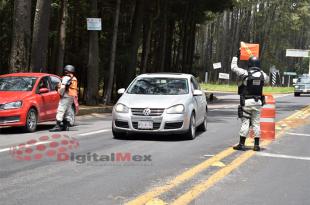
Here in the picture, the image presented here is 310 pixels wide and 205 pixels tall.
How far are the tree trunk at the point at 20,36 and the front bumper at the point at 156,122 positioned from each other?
7.67 m

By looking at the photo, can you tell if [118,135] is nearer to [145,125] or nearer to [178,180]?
[145,125]

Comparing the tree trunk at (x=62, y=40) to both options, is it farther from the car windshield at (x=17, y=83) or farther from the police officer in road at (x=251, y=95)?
the police officer in road at (x=251, y=95)

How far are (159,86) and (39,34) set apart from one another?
815 cm

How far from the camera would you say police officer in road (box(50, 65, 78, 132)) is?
1398 cm

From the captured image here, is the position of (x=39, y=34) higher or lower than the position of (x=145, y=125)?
higher

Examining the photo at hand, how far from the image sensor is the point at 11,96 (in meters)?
13.7

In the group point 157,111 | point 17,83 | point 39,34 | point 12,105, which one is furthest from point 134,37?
point 157,111

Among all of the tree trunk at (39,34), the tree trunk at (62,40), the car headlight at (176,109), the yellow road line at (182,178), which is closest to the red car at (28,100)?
the car headlight at (176,109)

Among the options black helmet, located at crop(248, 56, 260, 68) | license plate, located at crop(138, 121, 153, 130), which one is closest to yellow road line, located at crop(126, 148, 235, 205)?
black helmet, located at crop(248, 56, 260, 68)

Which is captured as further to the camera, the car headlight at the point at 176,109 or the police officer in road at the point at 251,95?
the car headlight at the point at 176,109

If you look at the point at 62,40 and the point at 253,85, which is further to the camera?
the point at 62,40

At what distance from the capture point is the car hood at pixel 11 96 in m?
13.5

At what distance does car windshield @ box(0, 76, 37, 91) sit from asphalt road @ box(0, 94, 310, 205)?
6.76 ft

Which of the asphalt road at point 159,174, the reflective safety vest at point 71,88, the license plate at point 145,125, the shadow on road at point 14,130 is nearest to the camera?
the asphalt road at point 159,174
